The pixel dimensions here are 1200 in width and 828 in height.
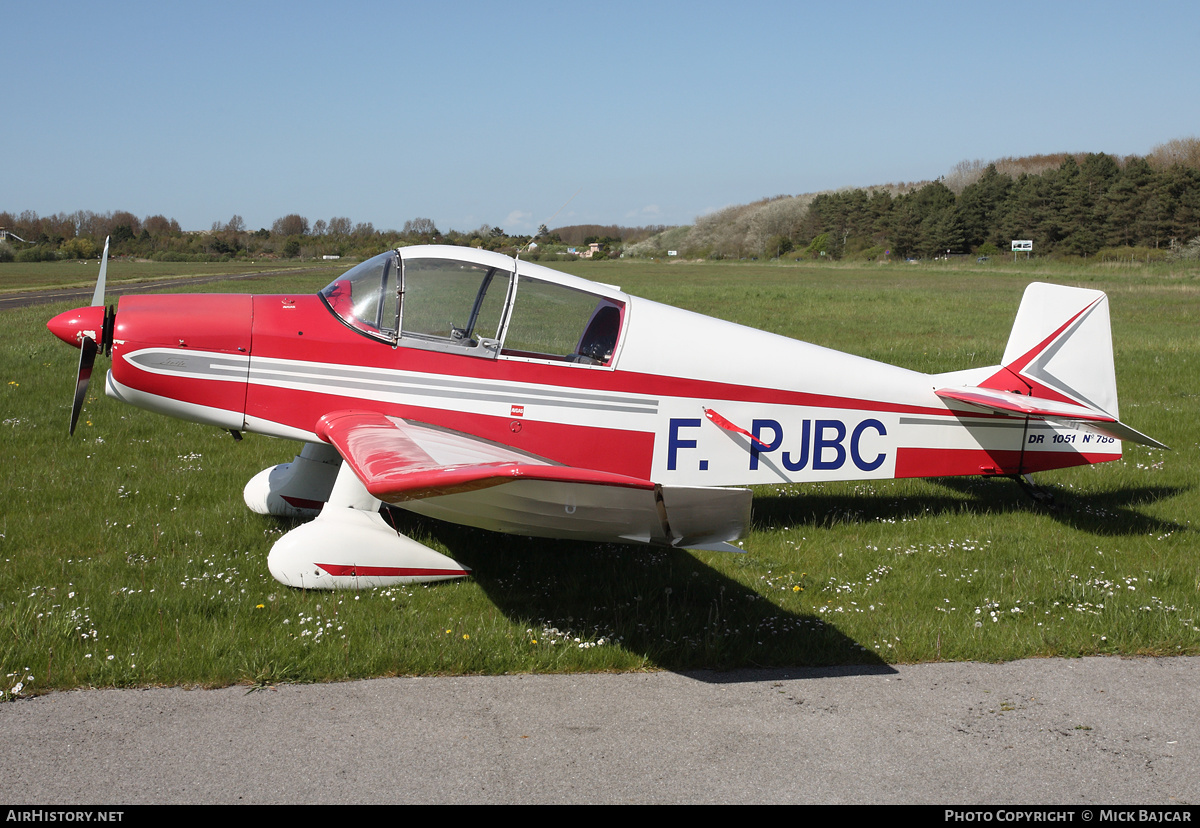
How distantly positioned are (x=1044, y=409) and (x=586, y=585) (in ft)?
12.1

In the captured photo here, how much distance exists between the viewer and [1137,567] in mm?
5852

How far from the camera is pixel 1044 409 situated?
613cm

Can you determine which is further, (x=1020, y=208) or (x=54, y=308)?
(x=1020, y=208)

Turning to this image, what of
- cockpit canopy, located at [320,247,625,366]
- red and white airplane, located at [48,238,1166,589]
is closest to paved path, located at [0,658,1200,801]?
red and white airplane, located at [48,238,1166,589]

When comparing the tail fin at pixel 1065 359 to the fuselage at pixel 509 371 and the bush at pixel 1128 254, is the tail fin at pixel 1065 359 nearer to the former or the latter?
the fuselage at pixel 509 371

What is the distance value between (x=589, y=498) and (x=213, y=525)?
13.6 ft

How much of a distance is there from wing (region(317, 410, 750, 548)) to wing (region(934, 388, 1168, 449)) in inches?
135

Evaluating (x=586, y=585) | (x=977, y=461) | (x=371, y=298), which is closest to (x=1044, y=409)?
(x=977, y=461)

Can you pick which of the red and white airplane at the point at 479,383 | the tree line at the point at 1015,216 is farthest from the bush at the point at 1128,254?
the red and white airplane at the point at 479,383

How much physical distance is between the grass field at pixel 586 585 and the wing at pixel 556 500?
87cm

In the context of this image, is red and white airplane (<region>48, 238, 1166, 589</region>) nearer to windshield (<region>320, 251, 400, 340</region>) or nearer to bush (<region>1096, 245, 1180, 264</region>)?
windshield (<region>320, 251, 400, 340</region>)

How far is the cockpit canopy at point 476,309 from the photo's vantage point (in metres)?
5.71
